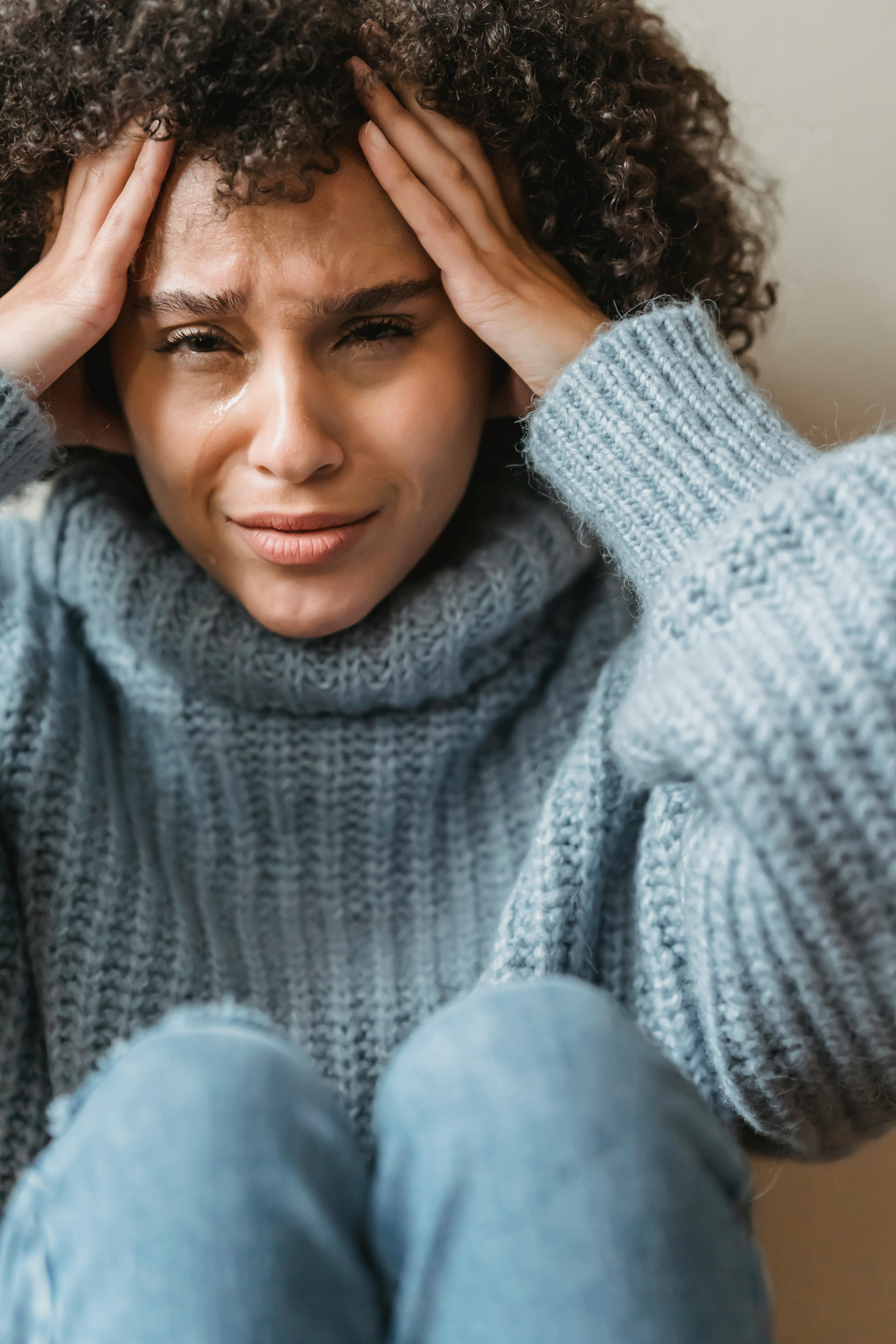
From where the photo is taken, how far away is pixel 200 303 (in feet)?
2.63

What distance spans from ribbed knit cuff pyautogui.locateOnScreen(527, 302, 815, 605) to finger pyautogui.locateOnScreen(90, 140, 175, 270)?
0.34 metres

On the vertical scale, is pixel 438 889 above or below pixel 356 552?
below

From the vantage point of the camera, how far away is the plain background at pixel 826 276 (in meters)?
1.07

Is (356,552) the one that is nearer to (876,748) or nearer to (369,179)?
(369,179)

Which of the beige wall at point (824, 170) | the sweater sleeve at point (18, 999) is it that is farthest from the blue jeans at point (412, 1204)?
the beige wall at point (824, 170)

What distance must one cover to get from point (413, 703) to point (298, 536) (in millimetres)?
182

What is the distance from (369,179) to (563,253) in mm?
211

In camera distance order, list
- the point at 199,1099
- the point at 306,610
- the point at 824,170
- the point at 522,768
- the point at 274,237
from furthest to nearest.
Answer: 1. the point at 824,170
2. the point at 522,768
3. the point at 306,610
4. the point at 274,237
5. the point at 199,1099

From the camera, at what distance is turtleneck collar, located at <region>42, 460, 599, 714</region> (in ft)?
3.05

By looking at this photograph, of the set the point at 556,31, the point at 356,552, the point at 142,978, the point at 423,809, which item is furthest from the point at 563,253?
the point at 142,978

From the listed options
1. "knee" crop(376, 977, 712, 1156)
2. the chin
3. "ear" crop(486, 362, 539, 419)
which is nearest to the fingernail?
"ear" crop(486, 362, 539, 419)

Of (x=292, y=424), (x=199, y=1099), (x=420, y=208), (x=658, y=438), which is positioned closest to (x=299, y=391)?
(x=292, y=424)

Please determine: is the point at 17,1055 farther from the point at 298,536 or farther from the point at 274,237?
the point at 274,237

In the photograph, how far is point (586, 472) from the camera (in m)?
0.88
